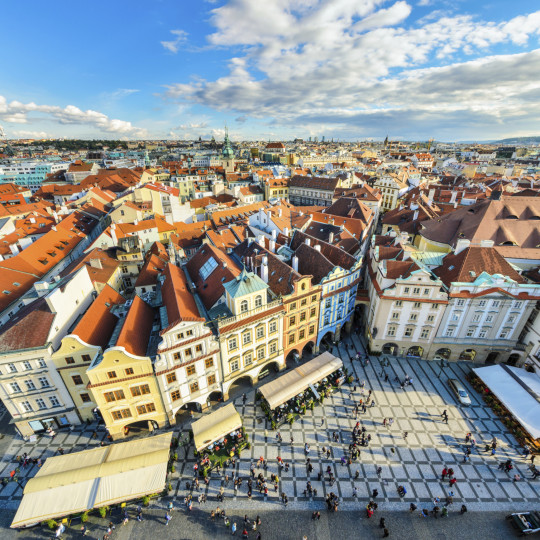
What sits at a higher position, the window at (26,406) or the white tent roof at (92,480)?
the window at (26,406)

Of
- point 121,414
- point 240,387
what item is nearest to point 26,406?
point 121,414

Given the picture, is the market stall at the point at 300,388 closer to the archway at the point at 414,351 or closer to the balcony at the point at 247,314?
the balcony at the point at 247,314

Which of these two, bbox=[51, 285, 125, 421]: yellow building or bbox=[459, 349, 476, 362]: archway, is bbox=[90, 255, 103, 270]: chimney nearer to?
bbox=[51, 285, 125, 421]: yellow building

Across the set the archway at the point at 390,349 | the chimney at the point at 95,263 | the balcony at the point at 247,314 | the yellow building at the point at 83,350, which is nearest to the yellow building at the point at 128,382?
the yellow building at the point at 83,350

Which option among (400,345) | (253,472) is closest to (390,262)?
(400,345)

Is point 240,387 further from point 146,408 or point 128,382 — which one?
point 128,382
